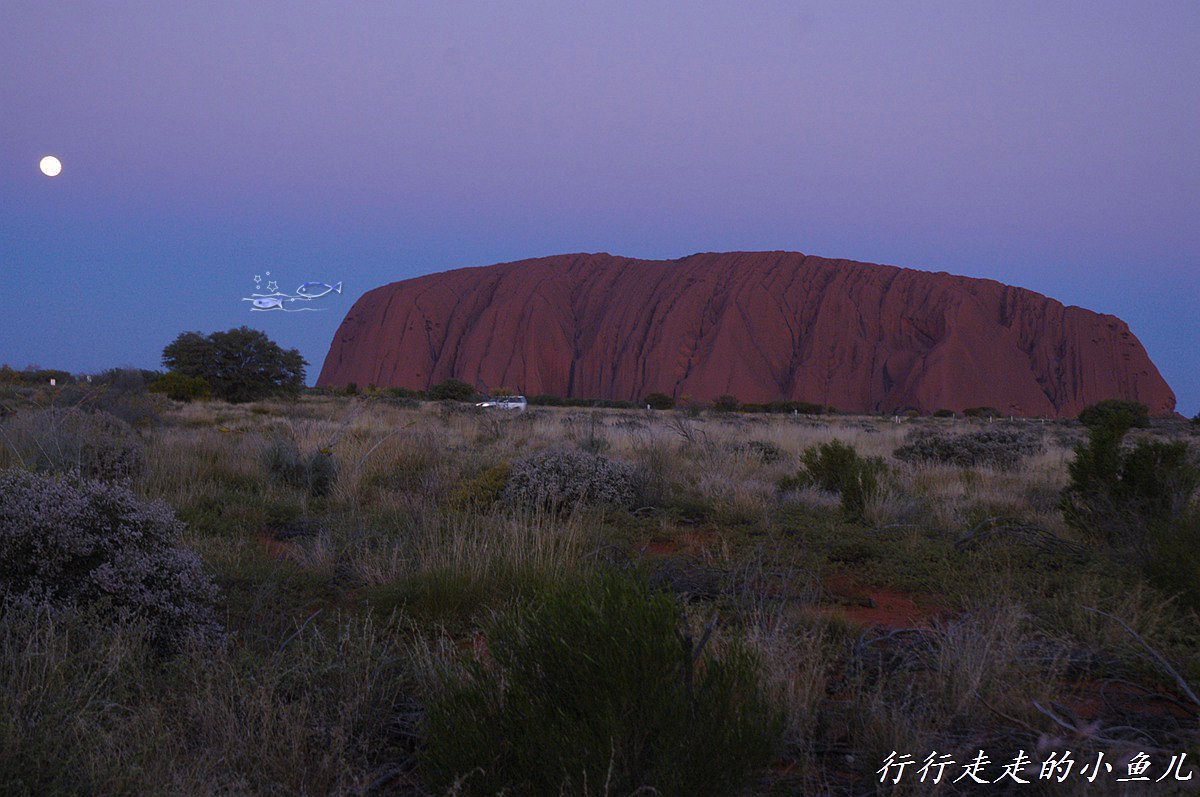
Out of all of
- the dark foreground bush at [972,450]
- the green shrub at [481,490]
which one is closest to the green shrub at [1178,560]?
the green shrub at [481,490]

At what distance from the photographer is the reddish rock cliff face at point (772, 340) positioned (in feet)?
220

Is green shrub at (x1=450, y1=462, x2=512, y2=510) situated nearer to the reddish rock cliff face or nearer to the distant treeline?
the distant treeline

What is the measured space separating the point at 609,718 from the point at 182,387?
33.4m

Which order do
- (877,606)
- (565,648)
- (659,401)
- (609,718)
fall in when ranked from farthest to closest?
→ (659,401)
(877,606)
(565,648)
(609,718)

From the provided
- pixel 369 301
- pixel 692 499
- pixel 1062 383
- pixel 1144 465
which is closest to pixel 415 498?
pixel 692 499

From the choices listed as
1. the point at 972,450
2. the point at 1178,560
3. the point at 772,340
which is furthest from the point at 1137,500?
the point at 772,340

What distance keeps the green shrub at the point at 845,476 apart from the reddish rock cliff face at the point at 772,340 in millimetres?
57527

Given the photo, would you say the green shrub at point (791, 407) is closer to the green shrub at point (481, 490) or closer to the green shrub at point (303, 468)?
the green shrub at point (303, 468)

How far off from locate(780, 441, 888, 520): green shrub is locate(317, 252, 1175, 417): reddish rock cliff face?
189 feet

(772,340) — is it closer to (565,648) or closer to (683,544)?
(683,544)

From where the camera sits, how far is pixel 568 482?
301 inches

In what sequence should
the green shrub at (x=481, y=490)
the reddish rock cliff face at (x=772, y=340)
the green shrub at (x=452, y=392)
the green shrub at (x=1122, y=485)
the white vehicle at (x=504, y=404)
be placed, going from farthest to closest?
the reddish rock cliff face at (x=772, y=340)
the green shrub at (x=452, y=392)
the white vehicle at (x=504, y=404)
the green shrub at (x=481, y=490)
the green shrub at (x=1122, y=485)

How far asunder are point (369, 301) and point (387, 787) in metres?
96.2

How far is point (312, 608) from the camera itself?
430 centimetres
